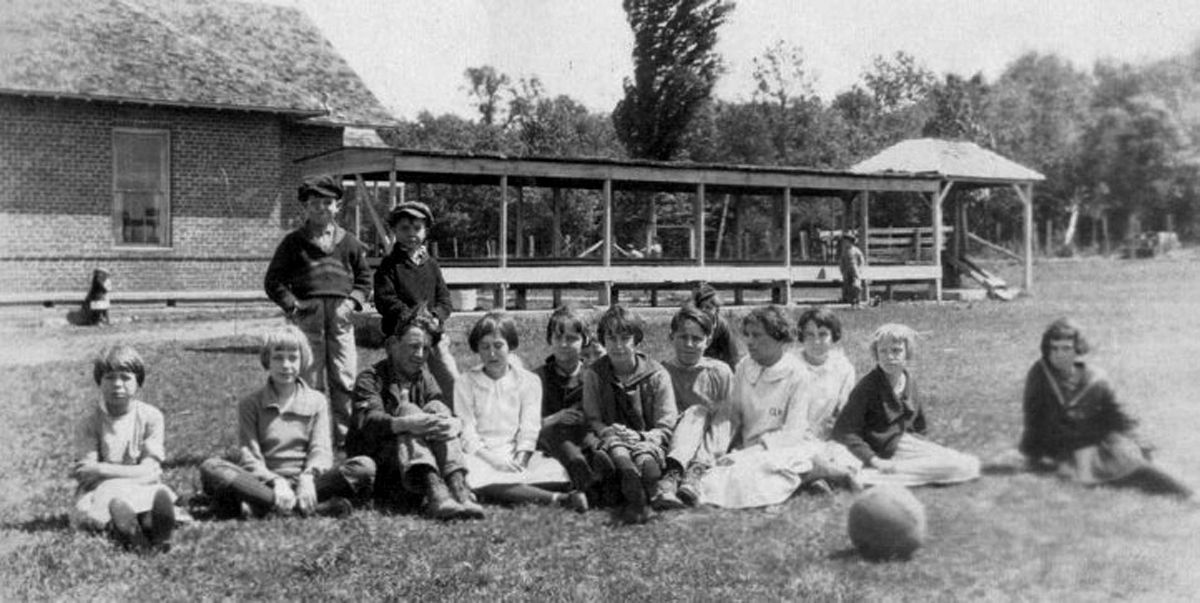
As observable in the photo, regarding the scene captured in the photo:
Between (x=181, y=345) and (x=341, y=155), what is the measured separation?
150 inches

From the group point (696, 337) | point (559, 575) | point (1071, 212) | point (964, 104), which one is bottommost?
point (559, 575)

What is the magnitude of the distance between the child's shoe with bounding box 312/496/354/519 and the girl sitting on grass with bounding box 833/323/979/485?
249cm

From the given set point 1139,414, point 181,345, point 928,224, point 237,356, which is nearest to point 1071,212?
point 1139,414

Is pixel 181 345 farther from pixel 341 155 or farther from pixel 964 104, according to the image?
pixel 964 104

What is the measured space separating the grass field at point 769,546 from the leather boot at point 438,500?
0.09 metres

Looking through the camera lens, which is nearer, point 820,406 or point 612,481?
point 612,481

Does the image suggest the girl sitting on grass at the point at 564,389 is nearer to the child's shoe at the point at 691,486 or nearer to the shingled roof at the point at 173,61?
the child's shoe at the point at 691,486

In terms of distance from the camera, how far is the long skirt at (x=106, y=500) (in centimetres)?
509

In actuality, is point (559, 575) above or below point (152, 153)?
below

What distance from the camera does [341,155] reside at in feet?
52.2

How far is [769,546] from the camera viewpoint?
4.92m

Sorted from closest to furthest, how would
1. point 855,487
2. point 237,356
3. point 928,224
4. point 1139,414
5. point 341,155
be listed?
1. point 1139,414
2. point 855,487
3. point 237,356
4. point 341,155
5. point 928,224

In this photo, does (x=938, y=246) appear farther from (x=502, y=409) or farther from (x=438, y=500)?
(x=438, y=500)

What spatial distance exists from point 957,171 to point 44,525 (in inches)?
301
